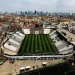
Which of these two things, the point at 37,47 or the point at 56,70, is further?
the point at 37,47

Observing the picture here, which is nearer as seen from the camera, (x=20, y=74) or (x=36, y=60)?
(x=20, y=74)

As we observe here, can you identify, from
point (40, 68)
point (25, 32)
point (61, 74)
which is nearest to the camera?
point (61, 74)

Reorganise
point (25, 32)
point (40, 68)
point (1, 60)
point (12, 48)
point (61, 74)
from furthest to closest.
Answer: point (25, 32) → point (12, 48) → point (1, 60) → point (40, 68) → point (61, 74)

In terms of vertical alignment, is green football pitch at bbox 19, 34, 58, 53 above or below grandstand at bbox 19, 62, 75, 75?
above

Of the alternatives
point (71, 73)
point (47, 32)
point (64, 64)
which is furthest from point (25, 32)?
point (71, 73)

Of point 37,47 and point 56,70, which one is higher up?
point 37,47

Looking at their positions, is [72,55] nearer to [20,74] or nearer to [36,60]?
[36,60]

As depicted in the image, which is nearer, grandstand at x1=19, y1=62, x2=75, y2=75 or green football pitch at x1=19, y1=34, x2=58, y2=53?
grandstand at x1=19, y1=62, x2=75, y2=75

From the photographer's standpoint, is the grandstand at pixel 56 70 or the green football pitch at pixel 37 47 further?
the green football pitch at pixel 37 47

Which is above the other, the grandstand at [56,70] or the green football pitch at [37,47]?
the green football pitch at [37,47]
